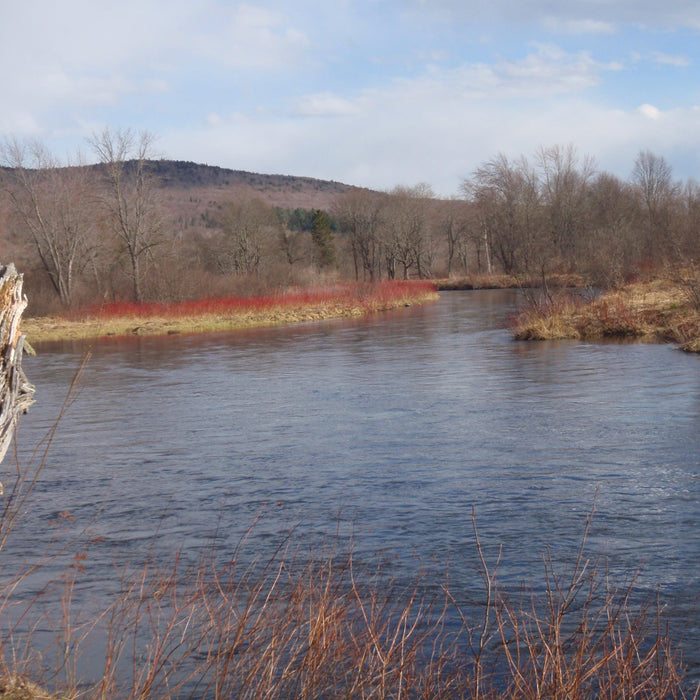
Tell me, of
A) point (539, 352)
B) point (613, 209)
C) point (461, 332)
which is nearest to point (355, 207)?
point (613, 209)

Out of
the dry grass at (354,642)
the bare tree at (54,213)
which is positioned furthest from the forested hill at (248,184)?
the dry grass at (354,642)

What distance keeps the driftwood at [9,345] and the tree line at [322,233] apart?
74.0 ft

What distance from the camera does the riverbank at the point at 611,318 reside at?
2230cm

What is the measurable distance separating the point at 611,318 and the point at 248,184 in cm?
17226

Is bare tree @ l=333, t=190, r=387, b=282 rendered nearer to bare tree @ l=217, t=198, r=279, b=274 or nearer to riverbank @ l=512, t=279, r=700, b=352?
bare tree @ l=217, t=198, r=279, b=274

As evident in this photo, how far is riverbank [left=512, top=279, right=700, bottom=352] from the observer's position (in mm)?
22297

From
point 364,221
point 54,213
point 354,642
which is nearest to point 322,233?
point 364,221

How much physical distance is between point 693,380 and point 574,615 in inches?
433

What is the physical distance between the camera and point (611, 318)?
23.7 meters

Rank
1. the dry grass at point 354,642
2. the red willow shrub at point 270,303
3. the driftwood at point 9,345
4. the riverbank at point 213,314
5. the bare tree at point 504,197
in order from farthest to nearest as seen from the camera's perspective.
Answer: the bare tree at point 504,197 → the red willow shrub at point 270,303 → the riverbank at point 213,314 → the dry grass at point 354,642 → the driftwood at point 9,345

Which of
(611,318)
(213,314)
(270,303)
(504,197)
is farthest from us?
(504,197)

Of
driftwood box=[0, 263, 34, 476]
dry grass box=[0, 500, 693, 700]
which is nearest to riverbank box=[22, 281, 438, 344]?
dry grass box=[0, 500, 693, 700]

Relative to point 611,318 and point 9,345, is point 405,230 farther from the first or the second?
point 9,345

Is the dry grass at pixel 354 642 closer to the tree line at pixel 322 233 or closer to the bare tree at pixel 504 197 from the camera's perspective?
the tree line at pixel 322 233
